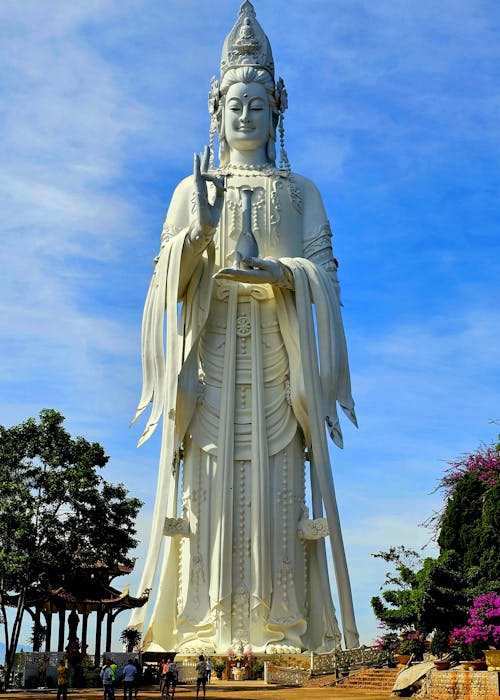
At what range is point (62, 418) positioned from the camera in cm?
2108

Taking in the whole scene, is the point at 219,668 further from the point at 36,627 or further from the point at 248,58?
the point at 248,58

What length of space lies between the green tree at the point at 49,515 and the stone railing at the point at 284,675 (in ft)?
14.7

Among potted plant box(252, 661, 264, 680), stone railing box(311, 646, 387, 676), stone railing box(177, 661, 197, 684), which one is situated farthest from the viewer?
stone railing box(311, 646, 387, 676)

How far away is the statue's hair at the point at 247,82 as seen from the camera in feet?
74.3

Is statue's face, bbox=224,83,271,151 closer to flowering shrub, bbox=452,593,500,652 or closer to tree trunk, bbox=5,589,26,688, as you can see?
tree trunk, bbox=5,589,26,688

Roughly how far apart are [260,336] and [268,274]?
1670 millimetres

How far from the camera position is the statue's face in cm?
2255

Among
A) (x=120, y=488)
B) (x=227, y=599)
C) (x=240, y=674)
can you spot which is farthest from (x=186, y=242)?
(x=240, y=674)

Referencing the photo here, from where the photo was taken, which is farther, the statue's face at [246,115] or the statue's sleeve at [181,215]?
the statue's face at [246,115]

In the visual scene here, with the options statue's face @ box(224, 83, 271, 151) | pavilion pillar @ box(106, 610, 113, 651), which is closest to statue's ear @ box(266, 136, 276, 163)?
statue's face @ box(224, 83, 271, 151)

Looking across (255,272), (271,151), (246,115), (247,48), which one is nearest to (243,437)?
(255,272)

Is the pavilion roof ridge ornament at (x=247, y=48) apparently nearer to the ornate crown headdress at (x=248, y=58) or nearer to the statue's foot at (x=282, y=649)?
the ornate crown headdress at (x=248, y=58)

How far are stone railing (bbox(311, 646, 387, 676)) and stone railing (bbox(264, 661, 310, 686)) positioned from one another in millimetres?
226

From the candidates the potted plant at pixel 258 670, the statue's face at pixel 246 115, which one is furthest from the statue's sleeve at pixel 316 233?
the potted plant at pixel 258 670
